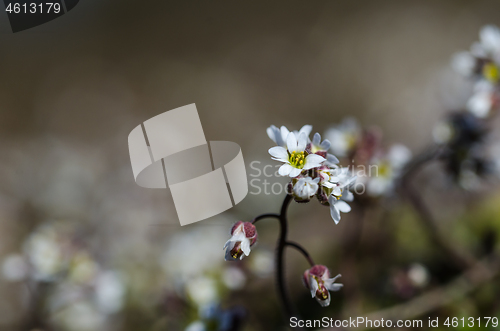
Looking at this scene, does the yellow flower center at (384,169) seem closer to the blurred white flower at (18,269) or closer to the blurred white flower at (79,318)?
the blurred white flower at (79,318)

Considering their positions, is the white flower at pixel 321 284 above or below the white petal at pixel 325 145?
below

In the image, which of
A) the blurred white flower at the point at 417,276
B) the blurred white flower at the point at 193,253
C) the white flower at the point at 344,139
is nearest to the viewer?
the blurred white flower at the point at 417,276

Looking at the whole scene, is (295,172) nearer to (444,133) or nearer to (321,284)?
(321,284)

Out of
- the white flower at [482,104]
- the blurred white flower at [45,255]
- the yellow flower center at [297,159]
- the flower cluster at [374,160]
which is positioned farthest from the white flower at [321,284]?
the blurred white flower at [45,255]

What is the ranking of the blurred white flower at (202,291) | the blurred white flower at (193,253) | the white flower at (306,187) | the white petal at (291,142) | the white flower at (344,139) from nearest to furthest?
the white flower at (306,187) → the white petal at (291,142) → the blurred white flower at (202,291) → the white flower at (344,139) → the blurred white flower at (193,253)

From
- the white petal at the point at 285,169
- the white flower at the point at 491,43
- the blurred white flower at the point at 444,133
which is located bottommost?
the blurred white flower at the point at 444,133

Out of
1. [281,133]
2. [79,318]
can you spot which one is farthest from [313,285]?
[79,318]

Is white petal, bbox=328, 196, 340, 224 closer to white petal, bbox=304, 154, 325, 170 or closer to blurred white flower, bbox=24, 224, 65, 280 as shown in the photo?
white petal, bbox=304, 154, 325, 170
